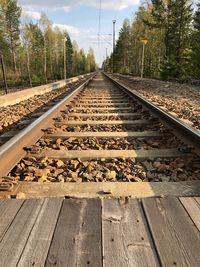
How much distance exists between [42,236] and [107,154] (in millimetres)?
1732

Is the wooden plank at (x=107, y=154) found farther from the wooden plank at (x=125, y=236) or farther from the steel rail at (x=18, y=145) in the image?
the wooden plank at (x=125, y=236)

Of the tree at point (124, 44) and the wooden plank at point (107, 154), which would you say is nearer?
the wooden plank at point (107, 154)

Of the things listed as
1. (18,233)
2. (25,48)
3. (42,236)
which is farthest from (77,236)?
(25,48)

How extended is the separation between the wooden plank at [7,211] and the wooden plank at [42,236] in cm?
17

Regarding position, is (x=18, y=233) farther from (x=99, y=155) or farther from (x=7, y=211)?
(x=99, y=155)

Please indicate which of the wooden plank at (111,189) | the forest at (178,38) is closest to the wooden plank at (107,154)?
the wooden plank at (111,189)

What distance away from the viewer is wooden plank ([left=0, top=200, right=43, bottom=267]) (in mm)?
1529

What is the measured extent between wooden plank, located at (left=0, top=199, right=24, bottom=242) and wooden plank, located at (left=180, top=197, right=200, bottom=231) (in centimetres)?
117

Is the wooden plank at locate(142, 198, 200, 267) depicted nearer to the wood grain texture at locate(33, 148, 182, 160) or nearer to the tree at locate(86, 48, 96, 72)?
the wood grain texture at locate(33, 148, 182, 160)

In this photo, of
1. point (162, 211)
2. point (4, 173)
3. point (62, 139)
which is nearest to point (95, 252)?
point (162, 211)

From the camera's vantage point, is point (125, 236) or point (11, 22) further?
point (11, 22)

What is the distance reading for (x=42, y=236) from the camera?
5.60 ft

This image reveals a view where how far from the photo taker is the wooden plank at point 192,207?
6.18ft

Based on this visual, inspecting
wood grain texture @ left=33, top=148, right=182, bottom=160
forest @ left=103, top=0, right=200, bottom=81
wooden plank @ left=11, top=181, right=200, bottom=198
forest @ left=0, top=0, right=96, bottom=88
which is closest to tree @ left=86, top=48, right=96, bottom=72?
forest @ left=0, top=0, right=96, bottom=88
